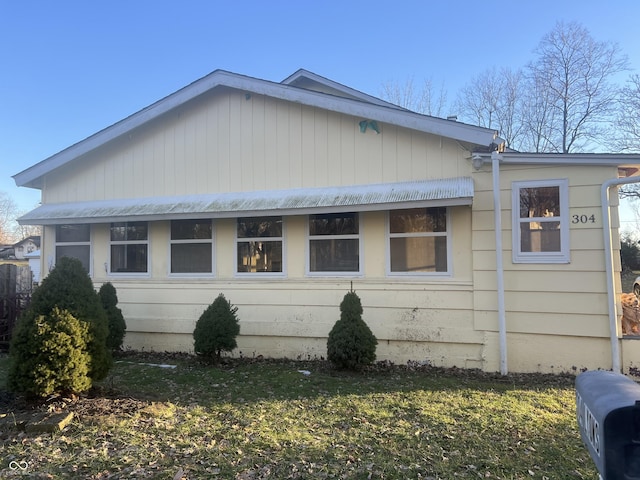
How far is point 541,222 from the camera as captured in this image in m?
6.36

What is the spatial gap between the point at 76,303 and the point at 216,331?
2.54 meters

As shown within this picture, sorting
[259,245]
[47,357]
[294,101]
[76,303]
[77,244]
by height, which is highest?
[294,101]

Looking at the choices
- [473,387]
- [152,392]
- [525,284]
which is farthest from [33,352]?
[525,284]

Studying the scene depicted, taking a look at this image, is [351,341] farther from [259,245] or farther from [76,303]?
[76,303]

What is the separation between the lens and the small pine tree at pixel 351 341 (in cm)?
623

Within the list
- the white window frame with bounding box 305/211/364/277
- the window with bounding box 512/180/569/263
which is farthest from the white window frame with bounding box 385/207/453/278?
the window with bounding box 512/180/569/263

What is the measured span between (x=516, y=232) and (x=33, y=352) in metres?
6.40

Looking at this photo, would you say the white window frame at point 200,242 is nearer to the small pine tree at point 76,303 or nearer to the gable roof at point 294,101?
the gable roof at point 294,101

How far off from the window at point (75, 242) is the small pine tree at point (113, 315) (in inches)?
47.1

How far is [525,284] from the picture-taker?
20.9 ft

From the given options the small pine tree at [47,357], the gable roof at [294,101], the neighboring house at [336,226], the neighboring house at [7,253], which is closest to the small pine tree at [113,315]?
the neighboring house at [336,226]

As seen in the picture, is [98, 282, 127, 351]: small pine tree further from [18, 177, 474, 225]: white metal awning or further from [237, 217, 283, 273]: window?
[237, 217, 283, 273]: window

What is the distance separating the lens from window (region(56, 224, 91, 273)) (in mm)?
8773

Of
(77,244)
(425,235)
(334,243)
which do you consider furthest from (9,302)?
(425,235)
